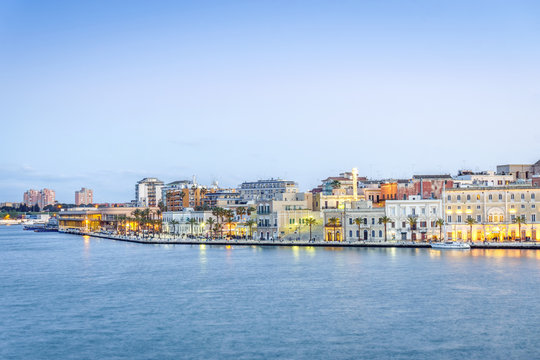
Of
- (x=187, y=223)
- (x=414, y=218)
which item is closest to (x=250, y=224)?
(x=187, y=223)

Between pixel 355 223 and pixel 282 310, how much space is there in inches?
1833

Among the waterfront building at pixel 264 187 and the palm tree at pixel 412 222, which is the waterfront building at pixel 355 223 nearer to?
the palm tree at pixel 412 222

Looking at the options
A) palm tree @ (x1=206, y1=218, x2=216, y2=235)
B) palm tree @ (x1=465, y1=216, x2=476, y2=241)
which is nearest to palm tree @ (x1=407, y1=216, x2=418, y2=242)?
palm tree @ (x1=465, y1=216, x2=476, y2=241)

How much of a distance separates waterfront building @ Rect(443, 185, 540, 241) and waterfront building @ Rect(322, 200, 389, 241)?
8.58 m

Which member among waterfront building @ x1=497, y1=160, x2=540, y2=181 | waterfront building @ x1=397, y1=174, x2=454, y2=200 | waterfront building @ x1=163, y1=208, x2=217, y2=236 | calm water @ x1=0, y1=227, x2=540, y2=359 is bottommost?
calm water @ x1=0, y1=227, x2=540, y2=359

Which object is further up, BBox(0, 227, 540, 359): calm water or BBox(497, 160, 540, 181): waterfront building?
BBox(497, 160, 540, 181): waterfront building

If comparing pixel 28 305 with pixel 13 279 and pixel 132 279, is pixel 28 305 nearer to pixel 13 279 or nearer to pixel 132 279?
pixel 132 279

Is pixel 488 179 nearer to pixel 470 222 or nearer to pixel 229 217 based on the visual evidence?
pixel 470 222

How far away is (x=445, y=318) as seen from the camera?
35688 mm

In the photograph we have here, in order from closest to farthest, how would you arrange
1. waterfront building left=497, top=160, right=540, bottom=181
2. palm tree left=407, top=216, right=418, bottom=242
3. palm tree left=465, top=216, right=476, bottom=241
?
palm tree left=465, top=216, right=476, bottom=241 → palm tree left=407, top=216, right=418, bottom=242 → waterfront building left=497, top=160, right=540, bottom=181

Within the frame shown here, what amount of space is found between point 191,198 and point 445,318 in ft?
444

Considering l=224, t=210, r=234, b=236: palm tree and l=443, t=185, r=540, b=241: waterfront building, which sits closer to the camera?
l=443, t=185, r=540, b=241: waterfront building

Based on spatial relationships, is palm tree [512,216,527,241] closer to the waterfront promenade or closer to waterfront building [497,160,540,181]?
the waterfront promenade

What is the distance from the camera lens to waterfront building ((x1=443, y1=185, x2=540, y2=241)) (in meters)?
75.6
